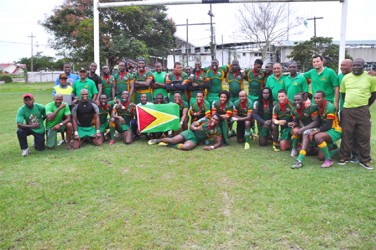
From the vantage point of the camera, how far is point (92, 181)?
524cm

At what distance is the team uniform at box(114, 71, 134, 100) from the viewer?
8.48 m

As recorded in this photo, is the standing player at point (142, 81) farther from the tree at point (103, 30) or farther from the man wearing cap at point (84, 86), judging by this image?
the tree at point (103, 30)

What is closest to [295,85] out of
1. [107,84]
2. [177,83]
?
[177,83]

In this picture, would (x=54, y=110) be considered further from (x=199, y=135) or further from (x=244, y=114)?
(x=244, y=114)

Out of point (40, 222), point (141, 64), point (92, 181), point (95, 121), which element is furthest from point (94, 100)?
point (40, 222)

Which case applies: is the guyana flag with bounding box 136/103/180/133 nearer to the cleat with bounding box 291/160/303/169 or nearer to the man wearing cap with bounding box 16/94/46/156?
the man wearing cap with bounding box 16/94/46/156

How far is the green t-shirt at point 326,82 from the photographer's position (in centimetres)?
641

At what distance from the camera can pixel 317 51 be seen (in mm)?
25703

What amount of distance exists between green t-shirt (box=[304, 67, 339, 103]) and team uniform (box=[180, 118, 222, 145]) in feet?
7.33

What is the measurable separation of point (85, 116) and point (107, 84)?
1.20 meters

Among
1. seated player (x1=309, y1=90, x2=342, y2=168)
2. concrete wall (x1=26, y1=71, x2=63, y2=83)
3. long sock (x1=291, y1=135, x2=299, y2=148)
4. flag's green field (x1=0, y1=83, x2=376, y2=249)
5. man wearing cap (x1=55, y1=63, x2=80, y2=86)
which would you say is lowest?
flag's green field (x1=0, y1=83, x2=376, y2=249)

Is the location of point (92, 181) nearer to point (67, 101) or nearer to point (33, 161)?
point (33, 161)

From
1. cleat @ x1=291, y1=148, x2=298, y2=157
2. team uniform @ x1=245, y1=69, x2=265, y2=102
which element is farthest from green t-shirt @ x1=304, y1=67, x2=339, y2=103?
team uniform @ x1=245, y1=69, x2=265, y2=102

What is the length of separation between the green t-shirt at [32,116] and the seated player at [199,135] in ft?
9.06
